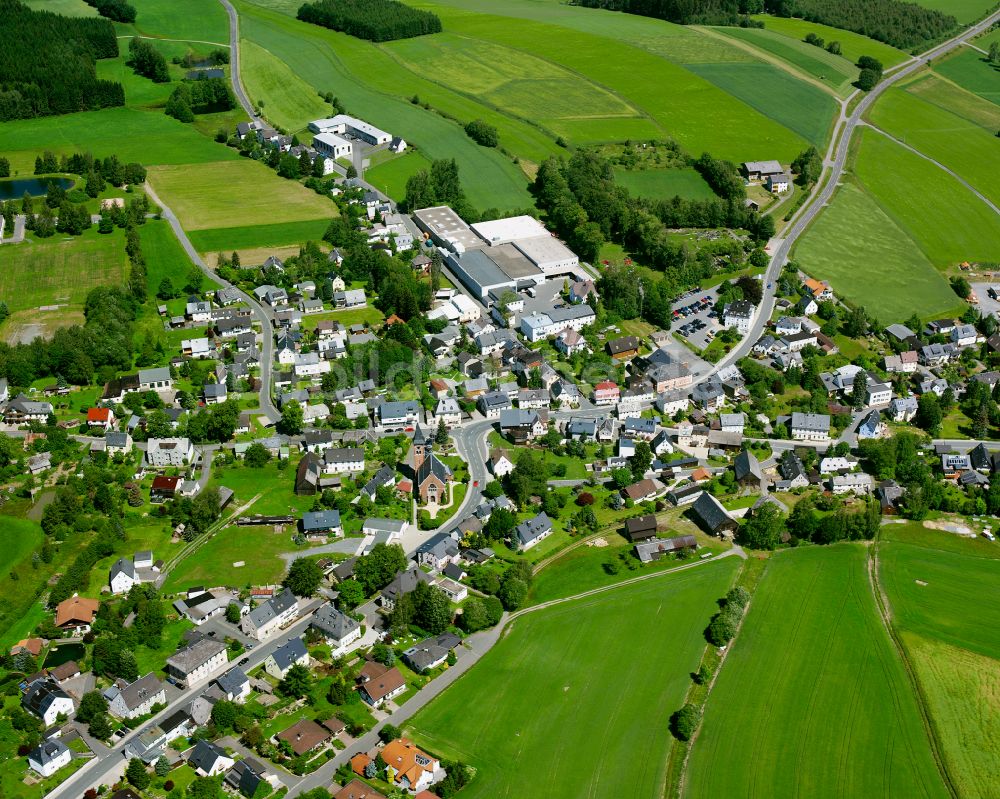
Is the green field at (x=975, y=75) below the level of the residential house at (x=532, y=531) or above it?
above

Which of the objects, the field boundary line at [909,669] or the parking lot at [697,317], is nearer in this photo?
the field boundary line at [909,669]

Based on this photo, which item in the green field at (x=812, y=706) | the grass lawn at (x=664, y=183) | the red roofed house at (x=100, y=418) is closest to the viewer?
the green field at (x=812, y=706)

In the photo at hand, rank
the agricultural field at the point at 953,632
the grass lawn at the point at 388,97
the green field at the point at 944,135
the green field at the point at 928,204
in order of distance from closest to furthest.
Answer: the agricultural field at the point at 953,632 < the green field at the point at 928,204 < the grass lawn at the point at 388,97 < the green field at the point at 944,135

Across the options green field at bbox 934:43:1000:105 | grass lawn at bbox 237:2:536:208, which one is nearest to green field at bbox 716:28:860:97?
green field at bbox 934:43:1000:105

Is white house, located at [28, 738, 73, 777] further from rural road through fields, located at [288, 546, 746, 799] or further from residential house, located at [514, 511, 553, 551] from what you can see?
residential house, located at [514, 511, 553, 551]

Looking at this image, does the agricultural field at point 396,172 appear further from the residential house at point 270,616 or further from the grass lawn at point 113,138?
the residential house at point 270,616

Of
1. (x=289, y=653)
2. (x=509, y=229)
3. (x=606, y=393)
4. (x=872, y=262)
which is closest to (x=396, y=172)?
(x=509, y=229)

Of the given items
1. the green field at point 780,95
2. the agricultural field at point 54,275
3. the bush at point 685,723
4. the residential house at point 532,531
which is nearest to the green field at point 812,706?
the bush at point 685,723

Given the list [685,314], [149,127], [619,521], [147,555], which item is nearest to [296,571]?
[147,555]
